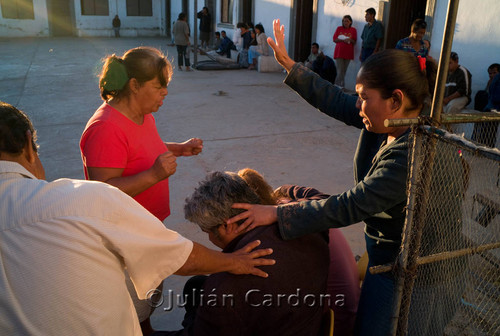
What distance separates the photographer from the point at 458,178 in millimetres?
1541

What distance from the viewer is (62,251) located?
3.56ft

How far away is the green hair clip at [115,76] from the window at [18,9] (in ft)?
77.8

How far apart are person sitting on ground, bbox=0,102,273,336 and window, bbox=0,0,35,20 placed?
80.8 ft

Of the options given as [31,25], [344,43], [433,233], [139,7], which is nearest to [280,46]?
[433,233]

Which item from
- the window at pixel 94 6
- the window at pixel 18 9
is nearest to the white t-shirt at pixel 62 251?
the window at pixel 18 9

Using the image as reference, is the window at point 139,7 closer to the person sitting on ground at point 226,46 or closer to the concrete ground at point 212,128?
the person sitting on ground at point 226,46

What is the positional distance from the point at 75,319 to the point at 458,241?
1.41 meters

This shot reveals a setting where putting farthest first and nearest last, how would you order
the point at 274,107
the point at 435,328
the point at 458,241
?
the point at 274,107
the point at 435,328
the point at 458,241

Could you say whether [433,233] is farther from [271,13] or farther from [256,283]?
[271,13]

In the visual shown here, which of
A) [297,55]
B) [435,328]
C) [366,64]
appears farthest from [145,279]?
[297,55]

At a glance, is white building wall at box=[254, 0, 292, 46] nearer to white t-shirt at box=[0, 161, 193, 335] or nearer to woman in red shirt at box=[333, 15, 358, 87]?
woman in red shirt at box=[333, 15, 358, 87]

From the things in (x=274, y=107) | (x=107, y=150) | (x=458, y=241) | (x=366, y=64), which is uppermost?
(x=366, y=64)

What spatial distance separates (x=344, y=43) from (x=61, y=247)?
949cm

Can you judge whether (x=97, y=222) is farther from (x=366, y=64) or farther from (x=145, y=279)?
(x=366, y=64)
